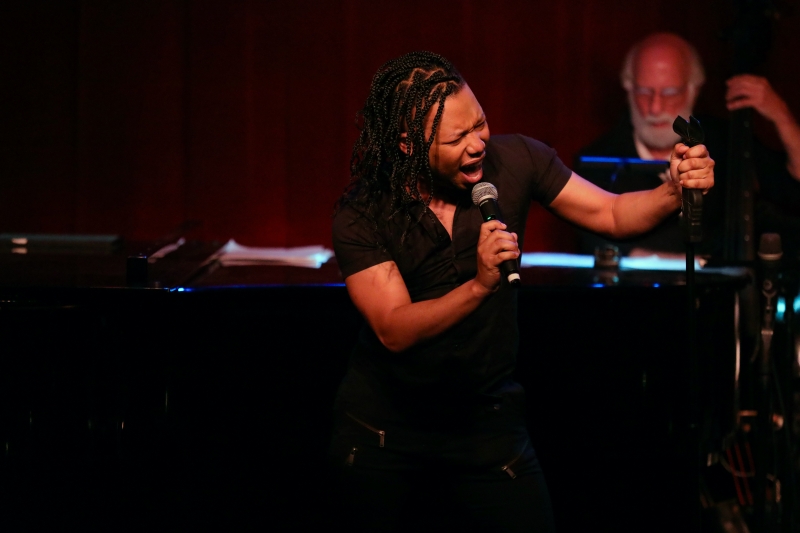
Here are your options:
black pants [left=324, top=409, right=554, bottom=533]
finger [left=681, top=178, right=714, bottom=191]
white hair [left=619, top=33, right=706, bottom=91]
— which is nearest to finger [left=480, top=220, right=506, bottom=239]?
finger [left=681, top=178, right=714, bottom=191]

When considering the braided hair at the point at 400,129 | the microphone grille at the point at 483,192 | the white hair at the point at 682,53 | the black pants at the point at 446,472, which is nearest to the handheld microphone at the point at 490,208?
the microphone grille at the point at 483,192

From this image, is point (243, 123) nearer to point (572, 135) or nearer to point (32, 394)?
point (572, 135)

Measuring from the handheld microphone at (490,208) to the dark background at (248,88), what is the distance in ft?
8.60

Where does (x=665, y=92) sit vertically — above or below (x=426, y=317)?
above

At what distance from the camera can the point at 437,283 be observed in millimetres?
1820

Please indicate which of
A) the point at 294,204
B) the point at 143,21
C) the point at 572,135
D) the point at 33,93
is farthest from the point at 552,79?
the point at 33,93

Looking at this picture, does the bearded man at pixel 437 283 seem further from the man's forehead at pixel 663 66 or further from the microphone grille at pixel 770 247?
the man's forehead at pixel 663 66

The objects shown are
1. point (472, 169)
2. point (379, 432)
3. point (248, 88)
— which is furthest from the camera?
point (248, 88)

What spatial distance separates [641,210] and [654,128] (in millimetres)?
2247

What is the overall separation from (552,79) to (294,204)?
1437 mm

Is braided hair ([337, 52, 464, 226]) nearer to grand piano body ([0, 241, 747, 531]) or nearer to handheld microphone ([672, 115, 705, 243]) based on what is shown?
handheld microphone ([672, 115, 705, 243])

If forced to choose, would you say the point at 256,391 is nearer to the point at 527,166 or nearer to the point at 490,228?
the point at 527,166

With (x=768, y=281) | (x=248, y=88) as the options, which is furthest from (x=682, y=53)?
(x=248, y=88)

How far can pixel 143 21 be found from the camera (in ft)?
13.3
